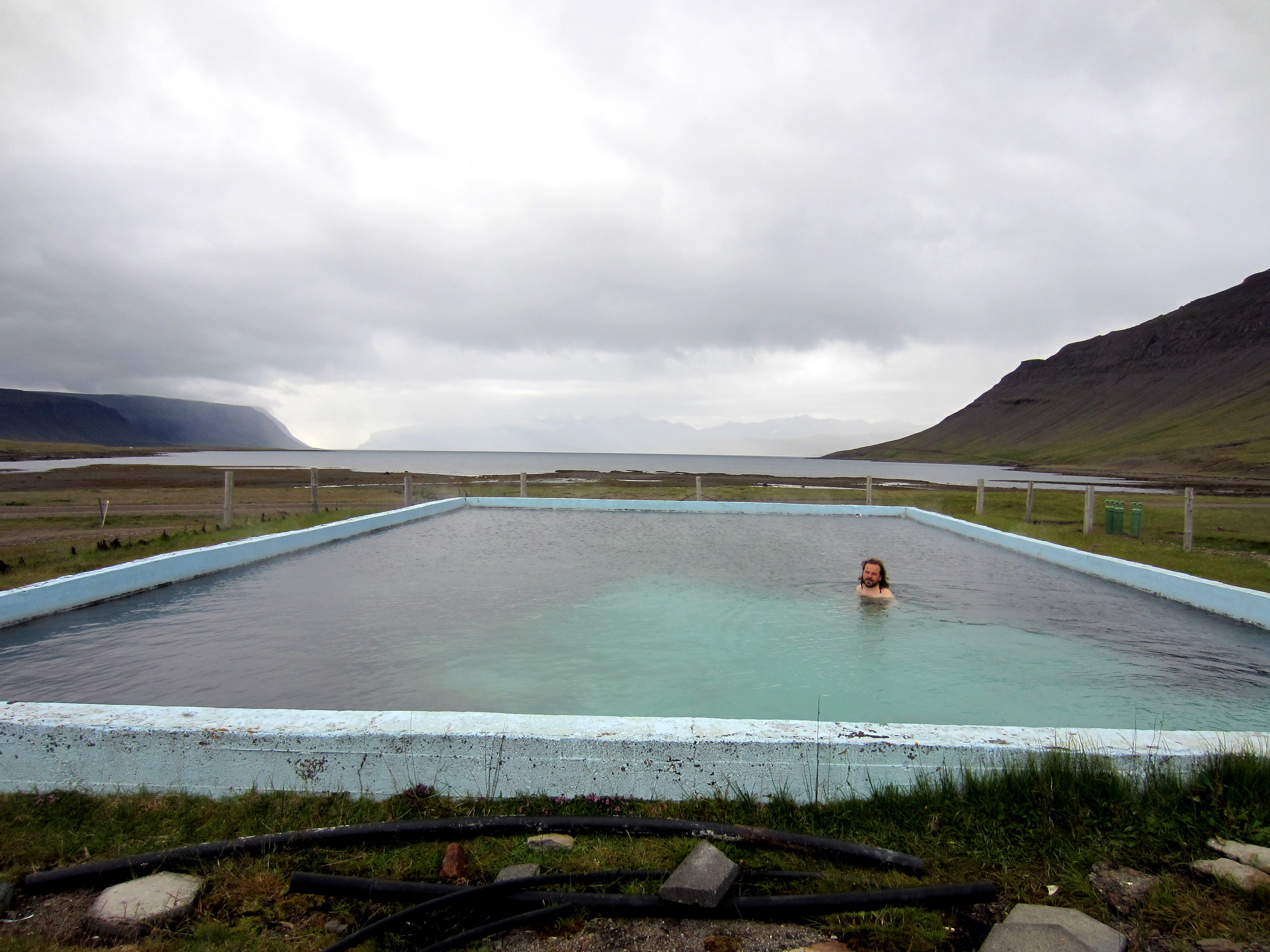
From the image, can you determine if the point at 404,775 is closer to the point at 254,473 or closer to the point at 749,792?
the point at 749,792

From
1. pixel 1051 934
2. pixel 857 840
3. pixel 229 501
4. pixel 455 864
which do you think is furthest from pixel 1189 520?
pixel 229 501

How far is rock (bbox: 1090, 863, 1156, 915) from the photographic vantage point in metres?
2.29

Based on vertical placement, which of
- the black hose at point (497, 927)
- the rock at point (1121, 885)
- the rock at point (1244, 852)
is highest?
the rock at point (1244, 852)

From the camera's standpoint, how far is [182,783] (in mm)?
3057

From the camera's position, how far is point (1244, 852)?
2477 mm

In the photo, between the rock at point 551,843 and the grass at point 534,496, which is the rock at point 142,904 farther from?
the grass at point 534,496

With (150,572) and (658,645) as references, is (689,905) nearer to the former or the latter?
(658,645)

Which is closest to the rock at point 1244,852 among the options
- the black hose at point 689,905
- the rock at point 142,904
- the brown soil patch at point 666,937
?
the black hose at point 689,905

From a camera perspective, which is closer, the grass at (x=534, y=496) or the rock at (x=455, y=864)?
the rock at (x=455, y=864)

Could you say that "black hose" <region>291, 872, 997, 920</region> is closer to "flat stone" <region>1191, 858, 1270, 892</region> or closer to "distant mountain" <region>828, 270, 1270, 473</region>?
"flat stone" <region>1191, 858, 1270, 892</region>

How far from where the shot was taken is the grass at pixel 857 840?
2.19 m

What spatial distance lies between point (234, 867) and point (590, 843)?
4.13 ft

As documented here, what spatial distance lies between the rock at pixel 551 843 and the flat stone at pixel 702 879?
419 millimetres

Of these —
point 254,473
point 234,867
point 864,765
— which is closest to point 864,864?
point 864,765
